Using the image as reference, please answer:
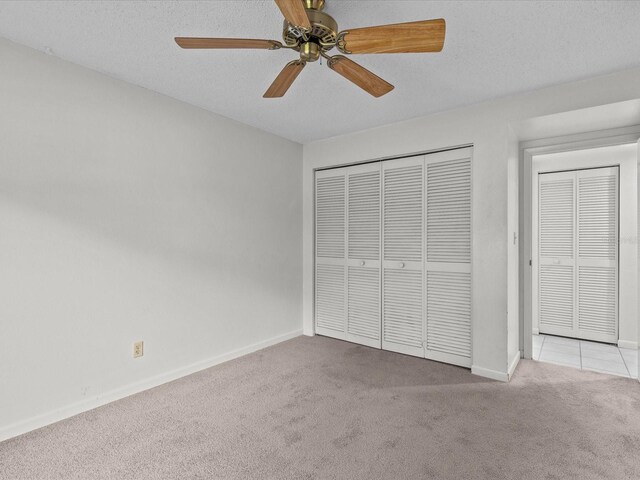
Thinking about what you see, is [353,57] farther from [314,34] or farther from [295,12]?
[295,12]

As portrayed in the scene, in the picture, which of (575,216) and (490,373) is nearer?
(490,373)

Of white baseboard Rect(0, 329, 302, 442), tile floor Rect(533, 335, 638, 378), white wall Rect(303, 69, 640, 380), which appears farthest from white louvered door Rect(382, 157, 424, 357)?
white baseboard Rect(0, 329, 302, 442)

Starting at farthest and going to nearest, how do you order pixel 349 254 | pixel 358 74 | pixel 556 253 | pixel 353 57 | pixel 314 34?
pixel 556 253
pixel 349 254
pixel 353 57
pixel 358 74
pixel 314 34

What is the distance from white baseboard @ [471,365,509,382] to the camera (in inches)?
112

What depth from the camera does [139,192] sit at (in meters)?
2.65

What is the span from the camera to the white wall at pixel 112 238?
2078mm

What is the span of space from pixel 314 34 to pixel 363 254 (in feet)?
8.29

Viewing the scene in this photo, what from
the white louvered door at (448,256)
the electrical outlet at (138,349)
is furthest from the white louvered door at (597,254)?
the electrical outlet at (138,349)

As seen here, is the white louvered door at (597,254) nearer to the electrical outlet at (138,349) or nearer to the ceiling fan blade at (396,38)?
the ceiling fan blade at (396,38)

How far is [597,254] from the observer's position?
3910 mm

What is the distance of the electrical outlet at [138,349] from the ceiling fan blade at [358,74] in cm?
237

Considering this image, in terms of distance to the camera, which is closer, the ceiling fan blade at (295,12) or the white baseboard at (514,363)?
the ceiling fan blade at (295,12)

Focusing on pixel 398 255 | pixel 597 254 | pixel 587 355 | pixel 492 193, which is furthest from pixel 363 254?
pixel 597 254

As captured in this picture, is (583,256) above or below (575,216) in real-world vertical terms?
below
